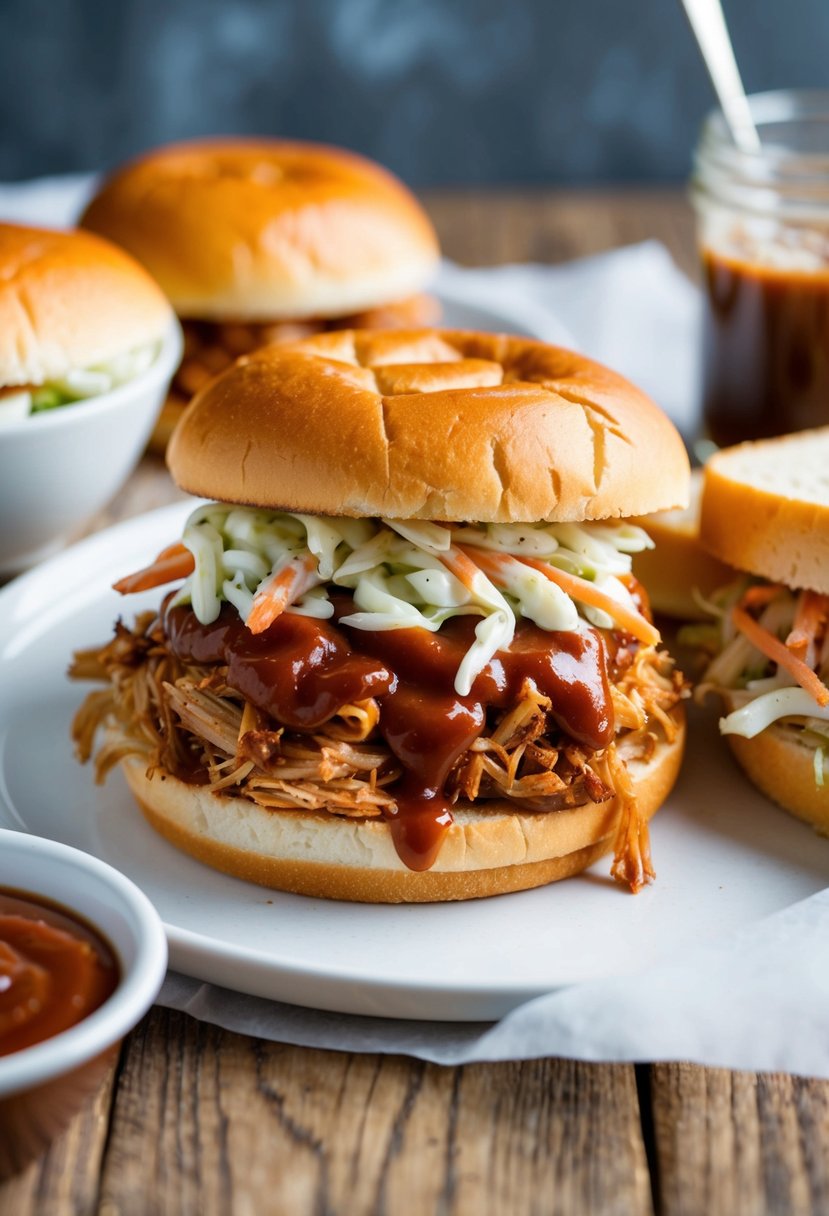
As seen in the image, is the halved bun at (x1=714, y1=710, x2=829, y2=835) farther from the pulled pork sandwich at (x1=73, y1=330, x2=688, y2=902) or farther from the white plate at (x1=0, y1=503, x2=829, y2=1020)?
the pulled pork sandwich at (x1=73, y1=330, x2=688, y2=902)

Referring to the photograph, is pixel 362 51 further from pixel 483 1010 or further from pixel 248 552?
pixel 483 1010

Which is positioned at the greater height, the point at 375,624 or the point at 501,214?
the point at 375,624

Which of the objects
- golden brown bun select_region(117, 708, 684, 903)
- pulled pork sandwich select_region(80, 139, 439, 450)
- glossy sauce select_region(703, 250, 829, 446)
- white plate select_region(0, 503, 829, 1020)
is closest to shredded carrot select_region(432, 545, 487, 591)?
golden brown bun select_region(117, 708, 684, 903)

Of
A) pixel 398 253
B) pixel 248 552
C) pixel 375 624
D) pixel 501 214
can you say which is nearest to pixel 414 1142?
pixel 375 624

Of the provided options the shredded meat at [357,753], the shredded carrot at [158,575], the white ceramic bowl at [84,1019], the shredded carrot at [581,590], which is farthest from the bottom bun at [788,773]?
the white ceramic bowl at [84,1019]

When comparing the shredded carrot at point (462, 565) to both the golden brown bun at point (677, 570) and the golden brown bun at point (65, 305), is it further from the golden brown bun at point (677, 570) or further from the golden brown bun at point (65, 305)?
the golden brown bun at point (65, 305)
